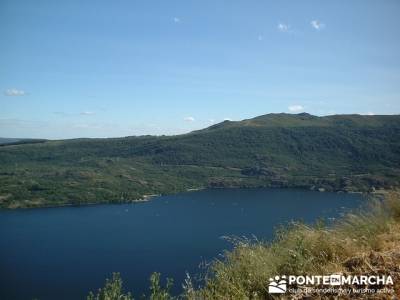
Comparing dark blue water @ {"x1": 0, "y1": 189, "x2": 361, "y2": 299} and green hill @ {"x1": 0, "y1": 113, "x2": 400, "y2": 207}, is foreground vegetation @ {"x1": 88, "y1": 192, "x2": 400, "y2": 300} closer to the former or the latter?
dark blue water @ {"x1": 0, "y1": 189, "x2": 361, "y2": 299}

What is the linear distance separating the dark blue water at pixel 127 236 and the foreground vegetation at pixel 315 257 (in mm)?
26280

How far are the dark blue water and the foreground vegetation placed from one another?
86.2 feet

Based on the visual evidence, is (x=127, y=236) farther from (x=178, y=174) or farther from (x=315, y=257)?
(x=178, y=174)

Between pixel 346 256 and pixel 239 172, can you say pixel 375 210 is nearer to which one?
pixel 346 256

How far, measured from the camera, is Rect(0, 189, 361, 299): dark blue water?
55.1m

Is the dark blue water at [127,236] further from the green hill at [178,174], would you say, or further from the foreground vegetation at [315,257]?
the foreground vegetation at [315,257]

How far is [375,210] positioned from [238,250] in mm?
1708

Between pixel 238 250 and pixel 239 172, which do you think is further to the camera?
pixel 239 172

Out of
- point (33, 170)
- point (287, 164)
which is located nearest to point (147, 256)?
point (33, 170)

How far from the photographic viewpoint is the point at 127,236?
81.3 m

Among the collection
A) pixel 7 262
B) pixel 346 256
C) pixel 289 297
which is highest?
pixel 346 256

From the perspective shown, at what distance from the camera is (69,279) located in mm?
55656

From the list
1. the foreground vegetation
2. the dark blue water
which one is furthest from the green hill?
the foreground vegetation

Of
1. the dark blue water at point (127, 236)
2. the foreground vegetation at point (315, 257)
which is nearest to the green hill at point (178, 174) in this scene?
the dark blue water at point (127, 236)
